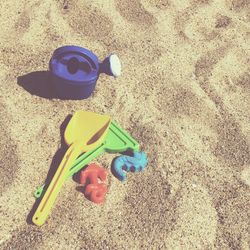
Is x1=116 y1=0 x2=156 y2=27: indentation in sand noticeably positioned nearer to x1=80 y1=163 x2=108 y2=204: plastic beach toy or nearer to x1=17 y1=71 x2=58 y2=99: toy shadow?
x1=17 y1=71 x2=58 y2=99: toy shadow

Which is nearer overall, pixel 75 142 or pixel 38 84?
pixel 75 142

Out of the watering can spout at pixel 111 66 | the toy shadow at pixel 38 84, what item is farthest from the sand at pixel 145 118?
the watering can spout at pixel 111 66

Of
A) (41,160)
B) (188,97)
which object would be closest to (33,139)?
(41,160)

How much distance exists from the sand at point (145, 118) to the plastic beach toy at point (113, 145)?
33mm

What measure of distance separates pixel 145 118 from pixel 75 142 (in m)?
0.27

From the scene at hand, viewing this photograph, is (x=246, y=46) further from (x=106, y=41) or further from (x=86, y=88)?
(x=86, y=88)

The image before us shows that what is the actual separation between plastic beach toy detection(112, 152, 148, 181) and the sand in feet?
0.08

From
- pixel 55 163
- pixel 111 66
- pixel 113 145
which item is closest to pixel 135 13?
pixel 111 66

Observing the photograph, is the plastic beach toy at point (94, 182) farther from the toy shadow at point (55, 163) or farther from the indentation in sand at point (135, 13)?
the indentation in sand at point (135, 13)

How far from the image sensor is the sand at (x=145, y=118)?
1.36 metres

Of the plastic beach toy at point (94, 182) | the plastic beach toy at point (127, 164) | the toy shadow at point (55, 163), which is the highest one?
the plastic beach toy at point (127, 164)

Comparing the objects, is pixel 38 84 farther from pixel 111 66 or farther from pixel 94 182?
pixel 94 182

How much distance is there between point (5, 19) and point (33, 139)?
558 mm

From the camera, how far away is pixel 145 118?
5.27 feet
